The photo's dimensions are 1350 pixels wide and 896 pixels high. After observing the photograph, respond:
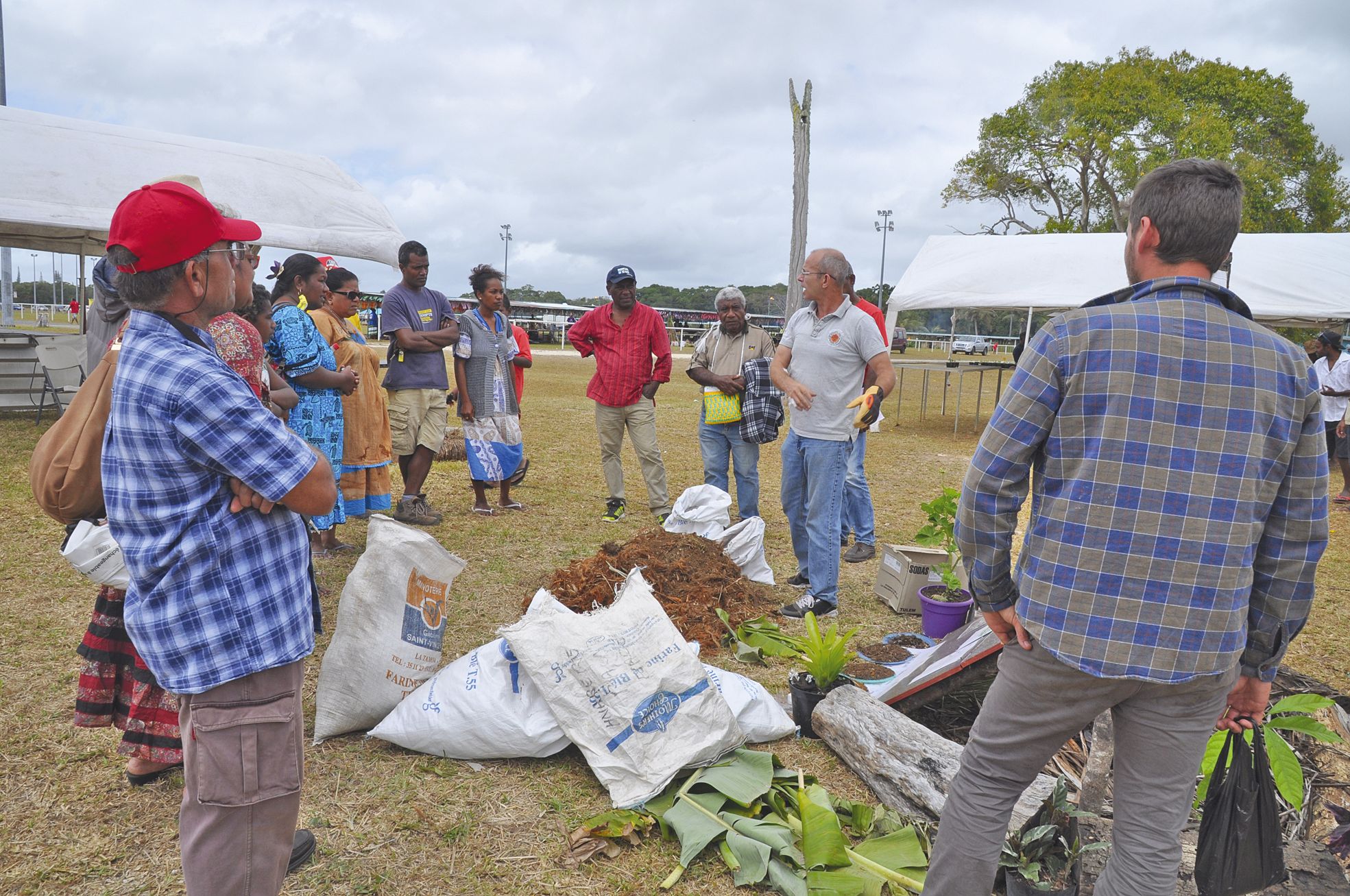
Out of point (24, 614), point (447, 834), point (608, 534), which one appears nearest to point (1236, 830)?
point (447, 834)

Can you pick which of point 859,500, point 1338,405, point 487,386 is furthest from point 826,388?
point 1338,405

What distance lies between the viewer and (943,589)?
14.7ft

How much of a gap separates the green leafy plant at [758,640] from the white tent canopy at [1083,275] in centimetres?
915

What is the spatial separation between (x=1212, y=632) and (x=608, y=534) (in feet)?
15.8

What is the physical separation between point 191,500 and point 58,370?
10.7 meters

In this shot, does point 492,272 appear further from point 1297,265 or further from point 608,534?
point 1297,265

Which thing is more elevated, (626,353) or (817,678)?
(626,353)

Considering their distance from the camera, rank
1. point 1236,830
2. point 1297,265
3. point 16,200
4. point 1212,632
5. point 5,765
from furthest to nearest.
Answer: point 1297,265 → point 16,200 → point 5,765 → point 1236,830 → point 1212,632

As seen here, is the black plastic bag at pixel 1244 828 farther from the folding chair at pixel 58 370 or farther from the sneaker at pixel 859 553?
the folding chair at pixel 58 370

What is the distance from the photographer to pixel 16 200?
7129 mm

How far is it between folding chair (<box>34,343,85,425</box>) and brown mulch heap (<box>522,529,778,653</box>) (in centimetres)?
852

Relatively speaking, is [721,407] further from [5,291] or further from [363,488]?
[5,291]

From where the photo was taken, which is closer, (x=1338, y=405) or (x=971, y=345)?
(x=1338, y=405)

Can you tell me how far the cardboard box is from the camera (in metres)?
4.65
